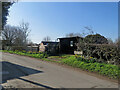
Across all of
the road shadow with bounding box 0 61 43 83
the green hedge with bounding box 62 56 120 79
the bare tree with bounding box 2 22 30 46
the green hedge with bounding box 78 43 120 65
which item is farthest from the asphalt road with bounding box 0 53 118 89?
the bare tree with bounding box 2 22 30 46

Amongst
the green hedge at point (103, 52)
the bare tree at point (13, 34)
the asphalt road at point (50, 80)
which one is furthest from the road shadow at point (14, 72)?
the bare tree at point (13, 34)

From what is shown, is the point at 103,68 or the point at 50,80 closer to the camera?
the point at 50,80

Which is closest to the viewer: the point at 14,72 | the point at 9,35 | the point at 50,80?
the point at 50,80

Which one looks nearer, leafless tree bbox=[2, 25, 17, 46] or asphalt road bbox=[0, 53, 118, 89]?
asphalt road bbox=[0, 53, 118, 89]

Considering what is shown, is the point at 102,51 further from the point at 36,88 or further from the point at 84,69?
the point at 36,88

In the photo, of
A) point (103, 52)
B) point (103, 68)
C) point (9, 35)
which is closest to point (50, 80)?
point (103, 68)

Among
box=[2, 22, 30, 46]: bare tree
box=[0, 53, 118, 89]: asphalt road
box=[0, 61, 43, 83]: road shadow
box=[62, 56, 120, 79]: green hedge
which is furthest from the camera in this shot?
box=[2, 22, 30, 46]: bare tree

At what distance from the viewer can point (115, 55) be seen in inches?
359

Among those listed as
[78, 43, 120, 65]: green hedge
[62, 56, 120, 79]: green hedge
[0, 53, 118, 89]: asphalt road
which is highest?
[78, 43, 120, 65]: green hedge

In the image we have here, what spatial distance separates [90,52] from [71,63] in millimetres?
3059

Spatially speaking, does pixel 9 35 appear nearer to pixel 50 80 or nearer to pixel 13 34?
pixel 13 34

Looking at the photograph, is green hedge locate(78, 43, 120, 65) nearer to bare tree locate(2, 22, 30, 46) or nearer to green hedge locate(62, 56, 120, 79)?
green hedge locate(62, 56, 120, 79)

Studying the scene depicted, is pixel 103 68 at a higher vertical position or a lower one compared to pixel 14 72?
higher

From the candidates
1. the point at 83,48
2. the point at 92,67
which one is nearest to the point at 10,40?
the point at 83,48
